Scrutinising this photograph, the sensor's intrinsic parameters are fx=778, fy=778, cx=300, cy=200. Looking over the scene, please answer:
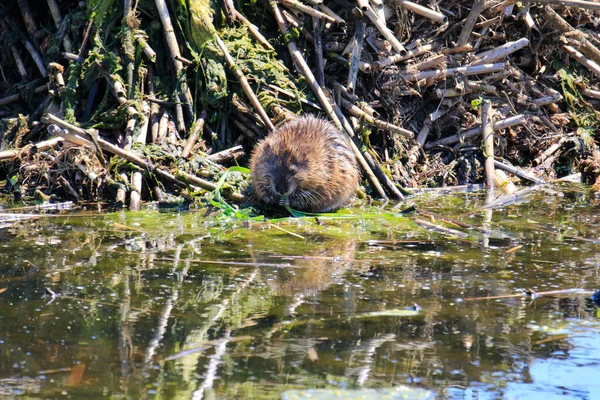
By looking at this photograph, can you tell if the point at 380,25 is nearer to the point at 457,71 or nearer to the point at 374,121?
the point at 374,121

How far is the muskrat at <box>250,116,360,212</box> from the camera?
6305 mm

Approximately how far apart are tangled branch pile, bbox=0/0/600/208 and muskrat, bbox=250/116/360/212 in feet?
1.21

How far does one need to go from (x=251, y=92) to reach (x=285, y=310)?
3609 mm

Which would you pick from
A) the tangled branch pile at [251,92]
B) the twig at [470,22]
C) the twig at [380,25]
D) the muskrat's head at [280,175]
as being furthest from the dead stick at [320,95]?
the twig at [470,22]

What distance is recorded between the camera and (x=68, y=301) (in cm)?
385

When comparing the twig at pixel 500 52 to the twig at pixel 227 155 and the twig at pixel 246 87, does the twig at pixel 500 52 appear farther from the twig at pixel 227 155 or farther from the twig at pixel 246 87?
the twig at pixel 227 155

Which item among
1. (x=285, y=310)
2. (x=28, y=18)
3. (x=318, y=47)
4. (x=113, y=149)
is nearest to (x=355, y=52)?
(x=318, y=47)

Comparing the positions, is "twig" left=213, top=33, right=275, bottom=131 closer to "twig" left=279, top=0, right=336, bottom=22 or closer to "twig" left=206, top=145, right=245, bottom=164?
"twig" left=206, top=145, right=245, bottom=164

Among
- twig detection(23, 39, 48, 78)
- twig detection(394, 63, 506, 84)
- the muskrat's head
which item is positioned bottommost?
the muskrat's head

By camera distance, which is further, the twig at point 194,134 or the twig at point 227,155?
the twig at point 227,155

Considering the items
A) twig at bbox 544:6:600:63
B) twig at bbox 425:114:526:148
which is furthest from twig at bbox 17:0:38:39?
twig at bbox 544:6:600:63

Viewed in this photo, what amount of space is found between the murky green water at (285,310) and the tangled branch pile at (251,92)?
100 cm

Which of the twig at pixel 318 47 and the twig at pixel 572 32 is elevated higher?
the twig at pixel 572 32

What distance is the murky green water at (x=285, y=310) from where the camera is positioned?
303cm
